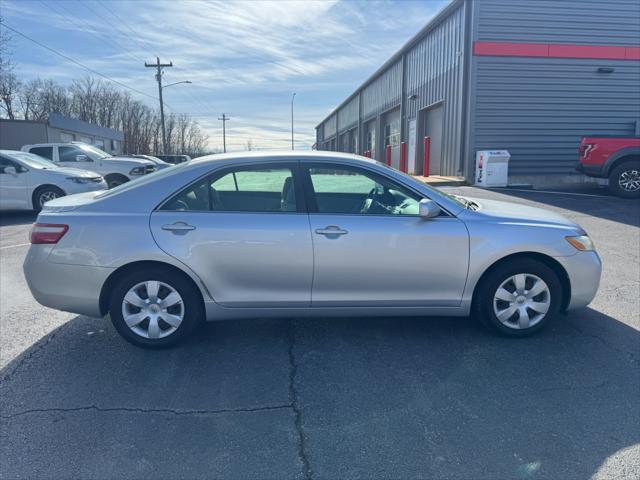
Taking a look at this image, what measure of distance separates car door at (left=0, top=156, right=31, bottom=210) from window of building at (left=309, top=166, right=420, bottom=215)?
9506mm

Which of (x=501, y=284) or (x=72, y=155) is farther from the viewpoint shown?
(x=72, y=155)

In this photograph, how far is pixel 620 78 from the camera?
671 inches

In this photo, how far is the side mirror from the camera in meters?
3.65

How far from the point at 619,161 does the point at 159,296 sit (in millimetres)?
13033

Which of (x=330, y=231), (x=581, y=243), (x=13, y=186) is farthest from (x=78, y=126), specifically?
(x=581, y=243)

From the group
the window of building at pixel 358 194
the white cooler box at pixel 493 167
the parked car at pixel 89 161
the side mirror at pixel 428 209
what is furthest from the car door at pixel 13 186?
the white cooler box at pixel 493 167

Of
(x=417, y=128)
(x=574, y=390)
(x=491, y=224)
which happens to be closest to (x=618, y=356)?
(x=574, y=390)

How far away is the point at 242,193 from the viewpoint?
3.92 metres

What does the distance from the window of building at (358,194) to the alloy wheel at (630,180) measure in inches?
444

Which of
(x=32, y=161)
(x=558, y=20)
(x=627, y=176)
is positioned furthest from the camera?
(x=558, y=20)

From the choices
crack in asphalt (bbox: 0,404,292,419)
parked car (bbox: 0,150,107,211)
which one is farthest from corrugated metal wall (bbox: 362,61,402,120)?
crack in asphalt (bbox: 0,404,292,419)

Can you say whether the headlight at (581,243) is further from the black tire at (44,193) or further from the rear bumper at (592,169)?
the black tire at (44,193)

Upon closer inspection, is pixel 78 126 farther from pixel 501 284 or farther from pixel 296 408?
pixel 296 408

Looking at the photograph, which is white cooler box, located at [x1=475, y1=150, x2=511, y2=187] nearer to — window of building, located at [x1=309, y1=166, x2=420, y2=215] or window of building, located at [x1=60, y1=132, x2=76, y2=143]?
window of building, located at [x1=309, y1=166, x2=420, y2=215]
